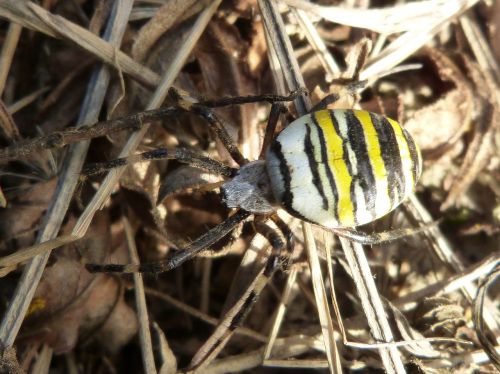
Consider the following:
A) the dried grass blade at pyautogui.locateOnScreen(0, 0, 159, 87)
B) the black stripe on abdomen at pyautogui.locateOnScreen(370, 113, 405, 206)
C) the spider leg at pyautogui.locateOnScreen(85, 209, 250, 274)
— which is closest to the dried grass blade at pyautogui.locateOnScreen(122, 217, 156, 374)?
the spider leg at pyautogui.locateOnScreen(85, 209, 250, 274)

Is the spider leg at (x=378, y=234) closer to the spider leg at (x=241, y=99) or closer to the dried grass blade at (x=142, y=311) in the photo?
the spider leg at (x=241, y=99)

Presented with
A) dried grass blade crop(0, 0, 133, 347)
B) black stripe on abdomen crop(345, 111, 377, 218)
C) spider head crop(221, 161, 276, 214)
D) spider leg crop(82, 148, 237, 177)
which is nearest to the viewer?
black stripe on abdomen crop(345, 111, 377, 218)

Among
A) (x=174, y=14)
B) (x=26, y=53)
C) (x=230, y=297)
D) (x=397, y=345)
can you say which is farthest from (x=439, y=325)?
(x=26, y=53)

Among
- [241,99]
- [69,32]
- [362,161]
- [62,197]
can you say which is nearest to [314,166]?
[362,161]

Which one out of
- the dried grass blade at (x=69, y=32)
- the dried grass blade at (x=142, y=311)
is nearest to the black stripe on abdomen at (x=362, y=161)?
the dried grass blade at (x=69, y=32)

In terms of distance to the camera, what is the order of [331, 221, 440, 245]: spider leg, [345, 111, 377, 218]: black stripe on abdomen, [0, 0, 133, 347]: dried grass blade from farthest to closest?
[331, 221, 440, 245]: spider leg < [0, 0, 133, 347]: dried grass blade < [345, 111, 377, 218]: black stripe on abdomen

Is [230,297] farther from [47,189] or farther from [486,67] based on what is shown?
[486,67]

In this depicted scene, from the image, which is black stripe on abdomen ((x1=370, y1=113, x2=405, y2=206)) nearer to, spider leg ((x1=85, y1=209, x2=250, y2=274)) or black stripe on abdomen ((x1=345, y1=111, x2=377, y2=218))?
black stripe on abdomen ((x1=345, y1=111, x2=377, y2=218))

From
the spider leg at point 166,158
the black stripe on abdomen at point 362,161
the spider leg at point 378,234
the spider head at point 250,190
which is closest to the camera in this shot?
the black stripe on abdomen at point 362,161
